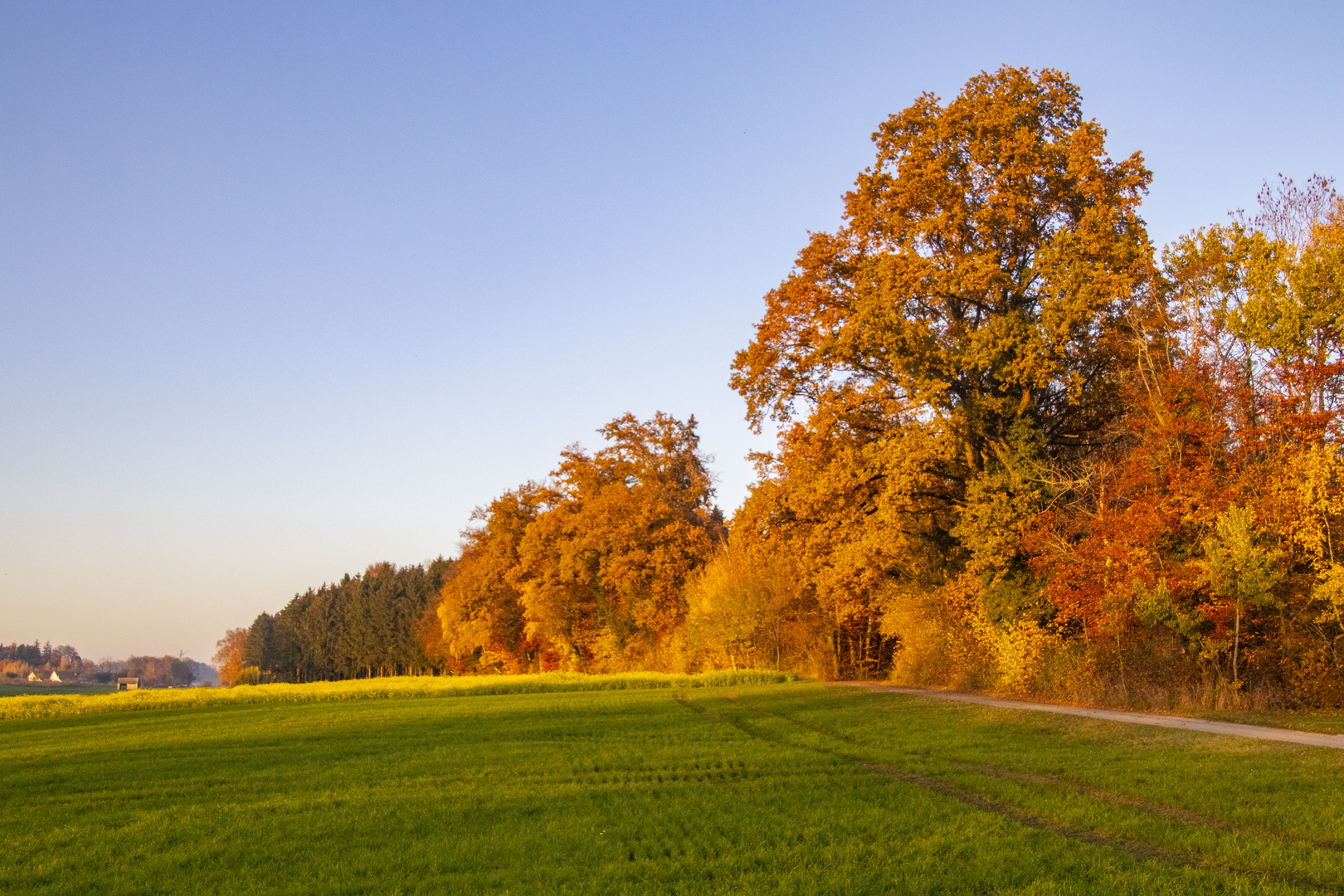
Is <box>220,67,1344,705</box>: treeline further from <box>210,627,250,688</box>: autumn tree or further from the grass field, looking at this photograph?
<box>210,627,250,688</box>: autumn tree

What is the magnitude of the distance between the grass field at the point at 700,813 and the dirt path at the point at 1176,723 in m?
0.78

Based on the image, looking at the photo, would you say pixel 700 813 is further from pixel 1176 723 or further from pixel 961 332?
pixel 961 332

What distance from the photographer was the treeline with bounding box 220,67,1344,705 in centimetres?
1884

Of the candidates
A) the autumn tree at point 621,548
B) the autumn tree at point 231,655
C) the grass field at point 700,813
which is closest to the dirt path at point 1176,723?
the grass field at point 700,813

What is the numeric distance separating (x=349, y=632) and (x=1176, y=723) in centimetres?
11247

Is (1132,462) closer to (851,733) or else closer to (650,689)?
(851,733)

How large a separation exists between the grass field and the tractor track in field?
39 millimetres

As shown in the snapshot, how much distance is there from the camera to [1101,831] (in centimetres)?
844

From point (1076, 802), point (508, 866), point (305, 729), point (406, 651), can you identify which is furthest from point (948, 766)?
point (406, 651)

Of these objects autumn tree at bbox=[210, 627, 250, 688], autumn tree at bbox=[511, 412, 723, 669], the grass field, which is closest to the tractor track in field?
the grass field

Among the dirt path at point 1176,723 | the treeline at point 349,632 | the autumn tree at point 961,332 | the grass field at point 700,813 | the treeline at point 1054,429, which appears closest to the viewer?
the grass field at point 700,813

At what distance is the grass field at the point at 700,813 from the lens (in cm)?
723

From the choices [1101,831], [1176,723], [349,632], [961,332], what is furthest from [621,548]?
[349,632]

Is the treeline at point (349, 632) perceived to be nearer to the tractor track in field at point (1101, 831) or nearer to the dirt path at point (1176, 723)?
the dirt path at point (1176, 723)
